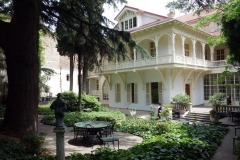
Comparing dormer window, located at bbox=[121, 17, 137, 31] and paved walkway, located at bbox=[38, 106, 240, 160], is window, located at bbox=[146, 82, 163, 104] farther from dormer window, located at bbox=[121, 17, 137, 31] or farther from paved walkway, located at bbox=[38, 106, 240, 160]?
paved walkway, located at bbox=[38, 106, 240, 160]

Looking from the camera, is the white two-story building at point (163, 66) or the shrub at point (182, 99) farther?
the white two-story building at point (163, 66)

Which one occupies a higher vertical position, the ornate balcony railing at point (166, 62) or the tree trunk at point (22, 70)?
the ornate balcony railing at point (166, 62)

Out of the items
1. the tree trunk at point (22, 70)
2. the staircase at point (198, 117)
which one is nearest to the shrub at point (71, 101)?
the staircase at point (198, 117)

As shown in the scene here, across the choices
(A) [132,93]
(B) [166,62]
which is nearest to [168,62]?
(B) [166,62]

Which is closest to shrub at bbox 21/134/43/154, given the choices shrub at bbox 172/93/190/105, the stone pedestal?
the stone pedestal

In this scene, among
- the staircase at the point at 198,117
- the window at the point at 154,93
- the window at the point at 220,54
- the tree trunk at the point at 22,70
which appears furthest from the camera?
the window at the point at 220,54

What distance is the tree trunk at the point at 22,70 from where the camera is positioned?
24.8ft

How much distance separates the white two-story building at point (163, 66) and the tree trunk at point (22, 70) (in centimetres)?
987

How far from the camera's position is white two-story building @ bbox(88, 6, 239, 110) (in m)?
18.4

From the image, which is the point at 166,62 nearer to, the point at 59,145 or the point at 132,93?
the point at 132,93

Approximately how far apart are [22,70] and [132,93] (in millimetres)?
15806

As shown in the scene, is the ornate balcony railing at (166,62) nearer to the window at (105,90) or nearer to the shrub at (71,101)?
the shrub at (71,101)

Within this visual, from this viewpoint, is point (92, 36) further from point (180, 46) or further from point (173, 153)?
point (180, 46)

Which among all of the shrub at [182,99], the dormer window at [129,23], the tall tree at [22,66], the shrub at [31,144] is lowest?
the shrub at [31,144]
